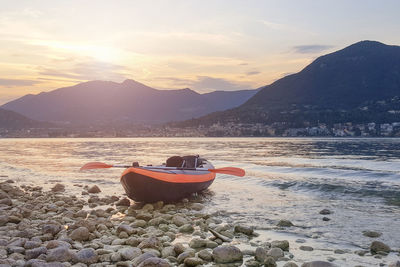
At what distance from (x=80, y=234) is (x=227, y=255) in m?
3.51

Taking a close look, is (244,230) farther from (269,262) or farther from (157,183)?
(157,183)

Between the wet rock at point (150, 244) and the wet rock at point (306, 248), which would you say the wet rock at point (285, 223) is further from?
the wet rock at point (150, 244)

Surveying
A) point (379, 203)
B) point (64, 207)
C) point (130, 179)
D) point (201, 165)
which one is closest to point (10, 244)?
point (64, 207)

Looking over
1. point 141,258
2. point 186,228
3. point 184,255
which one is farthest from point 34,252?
point 186,228

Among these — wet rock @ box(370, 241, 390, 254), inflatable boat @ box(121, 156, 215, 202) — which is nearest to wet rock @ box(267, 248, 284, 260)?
wet rock @ box(370, 241, 390, 254)

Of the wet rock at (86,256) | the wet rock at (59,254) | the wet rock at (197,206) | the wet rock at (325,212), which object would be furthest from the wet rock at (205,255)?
the wet rock at (325,212)

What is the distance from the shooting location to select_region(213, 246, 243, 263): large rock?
24.5 feet

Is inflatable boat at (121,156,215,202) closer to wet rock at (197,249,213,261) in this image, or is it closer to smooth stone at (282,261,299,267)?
wet rock at (197,249,213,261)

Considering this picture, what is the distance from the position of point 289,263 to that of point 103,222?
5.28 m

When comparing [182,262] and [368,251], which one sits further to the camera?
[368,251]

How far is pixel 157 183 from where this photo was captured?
13.5 meters

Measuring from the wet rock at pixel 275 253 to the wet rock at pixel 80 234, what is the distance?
165 inches

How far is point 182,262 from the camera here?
24.1 ft

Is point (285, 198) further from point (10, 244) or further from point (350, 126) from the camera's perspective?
point (350, 126)
